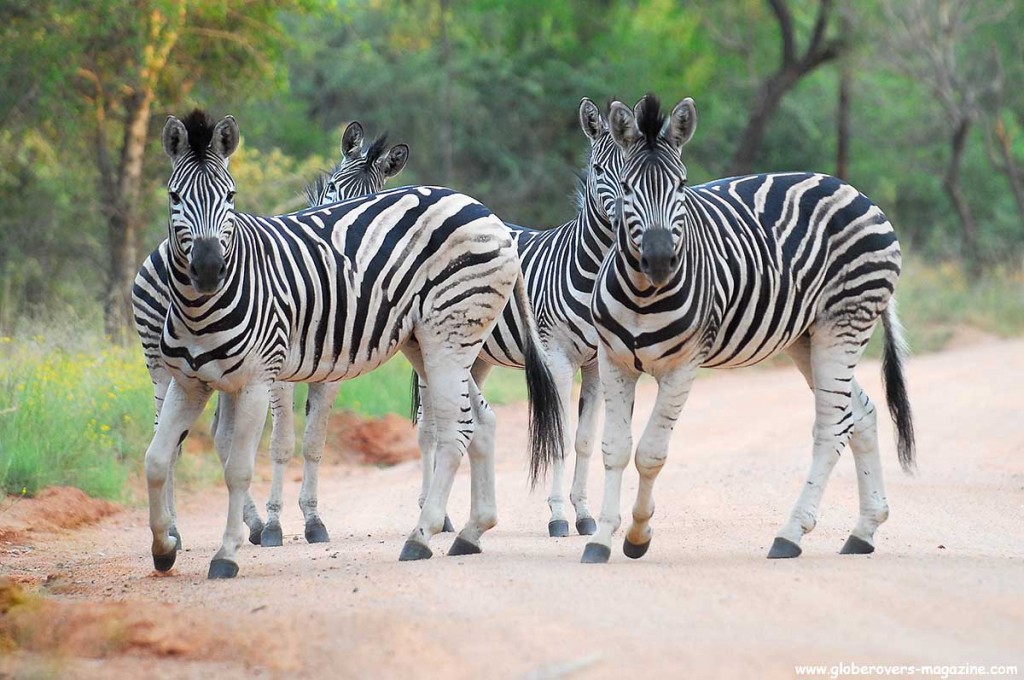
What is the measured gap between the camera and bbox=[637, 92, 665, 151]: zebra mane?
20.9 feet

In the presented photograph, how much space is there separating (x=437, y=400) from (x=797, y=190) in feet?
7.74

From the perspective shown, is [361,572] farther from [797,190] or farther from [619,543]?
[797,190]

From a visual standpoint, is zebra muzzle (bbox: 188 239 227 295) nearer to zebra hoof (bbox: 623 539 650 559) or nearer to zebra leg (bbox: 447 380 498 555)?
zebra leg (bbox: 447 380 498 555)

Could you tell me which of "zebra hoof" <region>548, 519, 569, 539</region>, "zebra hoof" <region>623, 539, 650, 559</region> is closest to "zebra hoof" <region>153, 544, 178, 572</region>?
"zebra hoof" <region>623, 539, 650, 559</region>

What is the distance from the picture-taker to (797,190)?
7.17 m

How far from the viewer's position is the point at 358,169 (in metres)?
9.51

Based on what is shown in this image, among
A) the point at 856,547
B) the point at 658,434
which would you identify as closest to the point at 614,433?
the point at 658,434

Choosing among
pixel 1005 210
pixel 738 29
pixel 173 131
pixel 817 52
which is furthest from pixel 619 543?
pixel 1005 210

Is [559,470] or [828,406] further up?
[828,406]

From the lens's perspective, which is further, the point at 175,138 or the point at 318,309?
the point at 318,309

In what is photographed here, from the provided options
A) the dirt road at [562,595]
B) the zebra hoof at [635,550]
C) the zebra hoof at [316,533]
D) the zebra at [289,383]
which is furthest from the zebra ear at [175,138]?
the zebra hoof at [635,550]

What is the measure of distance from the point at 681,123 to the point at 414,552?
8.80 feet

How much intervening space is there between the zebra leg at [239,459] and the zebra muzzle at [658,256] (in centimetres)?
203

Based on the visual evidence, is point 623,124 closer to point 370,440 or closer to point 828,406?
point 828,406
